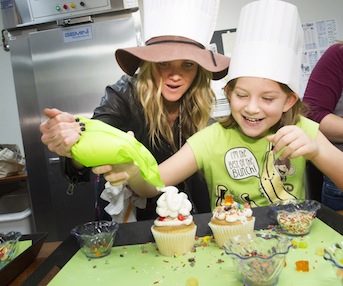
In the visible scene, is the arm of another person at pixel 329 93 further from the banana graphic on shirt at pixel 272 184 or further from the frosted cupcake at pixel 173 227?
the frosted cupcake at pixel 173 227

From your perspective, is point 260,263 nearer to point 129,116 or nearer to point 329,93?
point 129,116

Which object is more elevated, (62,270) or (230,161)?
(230,161)

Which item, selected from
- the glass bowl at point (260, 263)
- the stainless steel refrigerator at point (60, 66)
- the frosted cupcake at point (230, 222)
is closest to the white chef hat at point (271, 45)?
the frosted cupcake at point (230, 222)

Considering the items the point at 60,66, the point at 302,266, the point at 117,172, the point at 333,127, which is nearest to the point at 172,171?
the point at 117,172

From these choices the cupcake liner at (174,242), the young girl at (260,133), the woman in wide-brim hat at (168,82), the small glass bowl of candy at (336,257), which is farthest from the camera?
the woman in wide-brim hat at (168,82)

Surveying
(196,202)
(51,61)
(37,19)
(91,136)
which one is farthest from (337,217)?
(37,19)

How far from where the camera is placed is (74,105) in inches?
120

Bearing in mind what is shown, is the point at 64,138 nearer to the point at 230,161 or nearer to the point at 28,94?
the point at 230,161

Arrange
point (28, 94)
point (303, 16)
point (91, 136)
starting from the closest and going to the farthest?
point (91, 136)
point (28, 94)
point (303, 16)

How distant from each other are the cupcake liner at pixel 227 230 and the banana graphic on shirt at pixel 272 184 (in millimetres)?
248

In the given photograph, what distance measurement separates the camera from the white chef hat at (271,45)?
125 centimetres

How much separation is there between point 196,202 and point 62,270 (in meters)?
0.88

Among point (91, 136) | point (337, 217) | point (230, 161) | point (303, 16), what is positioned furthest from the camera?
point (303, 16)

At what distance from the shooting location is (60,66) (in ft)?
9.91
